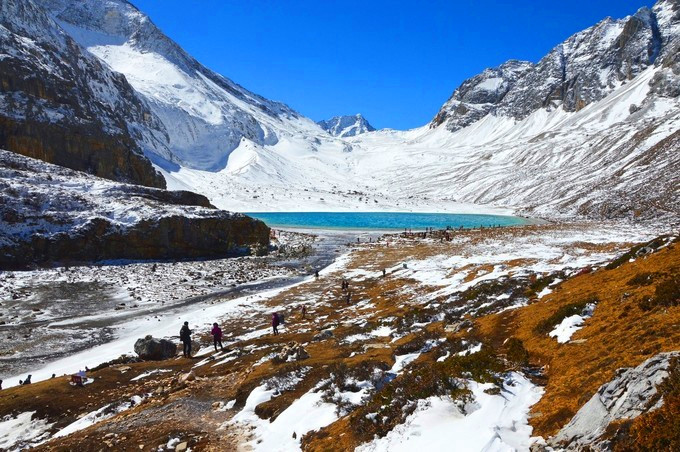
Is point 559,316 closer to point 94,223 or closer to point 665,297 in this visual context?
point 665,297

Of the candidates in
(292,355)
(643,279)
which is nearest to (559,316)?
(643,279)

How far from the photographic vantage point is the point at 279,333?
25.7 meters

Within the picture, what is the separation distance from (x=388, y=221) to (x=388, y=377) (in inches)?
4203

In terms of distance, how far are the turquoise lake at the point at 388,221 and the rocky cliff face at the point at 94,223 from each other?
4387 cm

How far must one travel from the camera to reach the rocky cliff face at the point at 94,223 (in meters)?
46.0

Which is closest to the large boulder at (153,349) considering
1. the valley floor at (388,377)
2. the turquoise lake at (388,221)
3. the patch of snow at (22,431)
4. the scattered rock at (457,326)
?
the valley floor at (388,377)

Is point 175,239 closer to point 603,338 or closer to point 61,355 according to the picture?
point 61,355

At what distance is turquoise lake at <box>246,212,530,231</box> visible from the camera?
103375 millimetres

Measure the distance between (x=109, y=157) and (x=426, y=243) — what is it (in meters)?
72.5

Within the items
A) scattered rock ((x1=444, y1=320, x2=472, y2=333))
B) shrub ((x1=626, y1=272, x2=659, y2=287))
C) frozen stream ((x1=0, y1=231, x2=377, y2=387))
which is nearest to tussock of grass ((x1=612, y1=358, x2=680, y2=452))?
shrub ((x1=626, y1=272, x2=659, y2=287))

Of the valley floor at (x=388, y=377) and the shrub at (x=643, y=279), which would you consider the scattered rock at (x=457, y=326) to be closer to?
the valley floor at (x=388, y=377)

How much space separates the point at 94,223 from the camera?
49.4 metres

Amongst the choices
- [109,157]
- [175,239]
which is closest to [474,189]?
[109,157]

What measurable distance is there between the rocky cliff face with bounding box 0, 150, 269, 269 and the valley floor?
A: 24531 millimetres
